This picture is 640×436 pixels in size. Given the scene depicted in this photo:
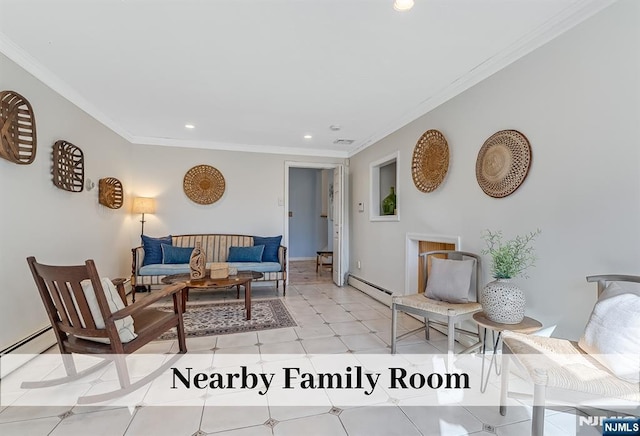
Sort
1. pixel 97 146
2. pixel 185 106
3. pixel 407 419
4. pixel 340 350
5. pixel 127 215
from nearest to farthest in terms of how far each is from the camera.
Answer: pixel 407 419 → pixel 340 350 → pixel 185 106 → pixel 97 146 → pixel 127 215

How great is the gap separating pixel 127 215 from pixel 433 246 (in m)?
4.32

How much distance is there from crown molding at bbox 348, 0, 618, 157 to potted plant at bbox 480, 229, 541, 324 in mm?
1263

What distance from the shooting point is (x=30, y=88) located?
239cm

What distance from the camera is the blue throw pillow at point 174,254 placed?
13.8 feet

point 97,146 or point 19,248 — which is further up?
point 97,146

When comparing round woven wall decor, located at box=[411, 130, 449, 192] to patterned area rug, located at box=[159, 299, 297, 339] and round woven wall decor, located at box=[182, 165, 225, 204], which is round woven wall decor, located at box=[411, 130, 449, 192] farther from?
round woven wall decor, located at box=[182, 165, 225, 204]

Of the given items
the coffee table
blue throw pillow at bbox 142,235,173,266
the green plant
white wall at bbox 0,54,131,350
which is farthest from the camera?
blue throw pillow at bbox 142,235,173,266

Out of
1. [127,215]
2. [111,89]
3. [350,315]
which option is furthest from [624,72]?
[127,215]

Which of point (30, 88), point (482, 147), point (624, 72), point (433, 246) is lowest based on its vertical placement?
point (433, 246)

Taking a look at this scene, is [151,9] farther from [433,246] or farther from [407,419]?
[433,246]

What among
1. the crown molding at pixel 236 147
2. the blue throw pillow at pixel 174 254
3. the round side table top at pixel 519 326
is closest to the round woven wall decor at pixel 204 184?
the crown molding at pixel 236 147

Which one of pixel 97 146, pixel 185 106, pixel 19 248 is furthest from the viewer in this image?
pixel 97 146

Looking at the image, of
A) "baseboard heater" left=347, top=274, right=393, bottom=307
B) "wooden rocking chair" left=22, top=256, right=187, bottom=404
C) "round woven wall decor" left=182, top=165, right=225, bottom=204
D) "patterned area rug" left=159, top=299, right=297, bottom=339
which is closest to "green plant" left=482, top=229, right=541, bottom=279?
"baseboard heater" left=347, top=274, right=393, bottom=307

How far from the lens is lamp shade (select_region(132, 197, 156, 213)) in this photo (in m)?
4.34
